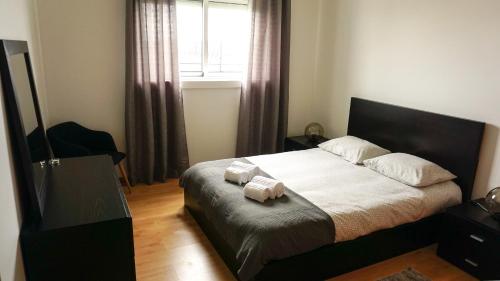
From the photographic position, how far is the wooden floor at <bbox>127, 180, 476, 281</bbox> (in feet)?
7.47

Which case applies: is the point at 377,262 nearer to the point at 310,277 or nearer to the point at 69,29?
the point at 310,277

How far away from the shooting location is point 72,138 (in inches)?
124

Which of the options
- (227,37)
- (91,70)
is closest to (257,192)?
(91,70)

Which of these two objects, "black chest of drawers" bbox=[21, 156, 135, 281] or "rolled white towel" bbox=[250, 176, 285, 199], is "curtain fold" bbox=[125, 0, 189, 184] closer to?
"rolled white towel" bbox=[250, 176, 285, 199]

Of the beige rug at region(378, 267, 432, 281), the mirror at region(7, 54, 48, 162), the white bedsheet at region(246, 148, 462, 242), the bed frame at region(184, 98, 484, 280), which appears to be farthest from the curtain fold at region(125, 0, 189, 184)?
the beige rug at region(378, 267, 432, 281)

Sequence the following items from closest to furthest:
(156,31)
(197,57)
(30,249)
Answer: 1. (30,249)
2. (156,31)
3. (197,57)

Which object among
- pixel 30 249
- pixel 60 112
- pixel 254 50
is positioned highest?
pixel 254 50

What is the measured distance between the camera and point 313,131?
4.16m

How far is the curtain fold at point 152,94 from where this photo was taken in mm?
3311

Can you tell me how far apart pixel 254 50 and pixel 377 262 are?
2.60 meters

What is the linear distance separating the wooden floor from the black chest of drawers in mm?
838

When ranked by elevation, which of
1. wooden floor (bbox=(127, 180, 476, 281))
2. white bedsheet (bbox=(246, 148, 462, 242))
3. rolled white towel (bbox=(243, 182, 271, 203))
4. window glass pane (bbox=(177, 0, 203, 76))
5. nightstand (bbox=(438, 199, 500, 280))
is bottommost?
wooden floor (bbox=(127, 180, 476, 281))

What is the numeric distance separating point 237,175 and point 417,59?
2022 millimetres

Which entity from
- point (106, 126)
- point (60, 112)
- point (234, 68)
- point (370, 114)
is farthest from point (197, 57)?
point (370, 114)
